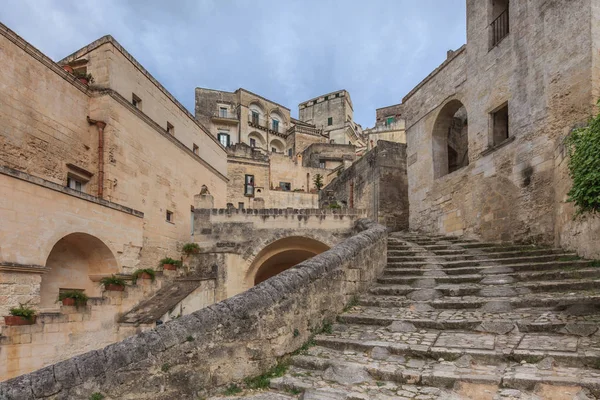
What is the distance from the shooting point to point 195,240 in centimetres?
1306

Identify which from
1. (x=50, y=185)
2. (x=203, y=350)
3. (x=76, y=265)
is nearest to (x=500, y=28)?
(x=203, y=350)

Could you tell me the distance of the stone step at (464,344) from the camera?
3.62m

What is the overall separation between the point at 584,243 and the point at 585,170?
2580mm

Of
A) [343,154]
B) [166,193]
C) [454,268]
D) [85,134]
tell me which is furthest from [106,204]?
[343,154]

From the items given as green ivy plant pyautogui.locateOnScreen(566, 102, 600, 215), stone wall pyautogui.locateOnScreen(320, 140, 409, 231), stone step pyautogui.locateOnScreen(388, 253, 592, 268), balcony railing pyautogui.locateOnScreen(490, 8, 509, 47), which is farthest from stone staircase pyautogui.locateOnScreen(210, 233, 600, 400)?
stone wall pyautogui.locateOnScreen(320, 140, 409, 231)

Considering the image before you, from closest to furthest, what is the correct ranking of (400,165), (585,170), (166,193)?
(585,170), (166,193), (400,165)

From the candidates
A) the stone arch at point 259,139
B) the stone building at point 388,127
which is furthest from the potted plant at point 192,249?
the stone building at point 388,127

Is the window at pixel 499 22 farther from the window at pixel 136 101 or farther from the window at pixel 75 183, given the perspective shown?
the window at pixel 75 183

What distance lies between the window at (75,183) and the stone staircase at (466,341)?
946cm

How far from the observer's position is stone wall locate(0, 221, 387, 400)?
304cm

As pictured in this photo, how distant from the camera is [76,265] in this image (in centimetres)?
956

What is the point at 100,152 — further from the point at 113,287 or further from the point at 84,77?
the point at 113,287

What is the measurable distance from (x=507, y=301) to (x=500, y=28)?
8680 millimetres

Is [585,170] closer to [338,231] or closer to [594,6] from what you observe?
[594,6]
